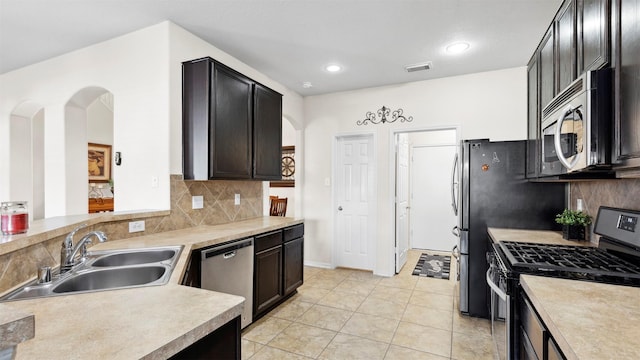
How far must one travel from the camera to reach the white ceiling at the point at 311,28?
2.33 m

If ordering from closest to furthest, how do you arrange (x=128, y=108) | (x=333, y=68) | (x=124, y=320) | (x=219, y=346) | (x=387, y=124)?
(x=124, y=320)
(x=219, y=346)
(x=128, y=108)
(x=333, y=68)
(x=387, y=124)

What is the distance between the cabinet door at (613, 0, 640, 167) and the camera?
3.47 ft

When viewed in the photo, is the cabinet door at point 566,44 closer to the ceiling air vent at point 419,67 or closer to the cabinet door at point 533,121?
the cabinet door at point 533,121

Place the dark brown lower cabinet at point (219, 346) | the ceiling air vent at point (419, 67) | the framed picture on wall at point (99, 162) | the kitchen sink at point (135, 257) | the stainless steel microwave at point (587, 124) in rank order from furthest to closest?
1. the framed picture on wall at point (99, 162)
2. the ceiling air vent at point (419, 67)
3. the kitchen sink at point (135, 257)
4. the stainless steel microwave at point (587, 124)
5. the dark brown lower cabinet at point (219, 346)

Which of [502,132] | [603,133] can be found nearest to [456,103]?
[502,132]

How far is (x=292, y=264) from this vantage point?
3.29 m

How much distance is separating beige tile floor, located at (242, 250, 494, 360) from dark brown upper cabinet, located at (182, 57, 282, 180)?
139 cm

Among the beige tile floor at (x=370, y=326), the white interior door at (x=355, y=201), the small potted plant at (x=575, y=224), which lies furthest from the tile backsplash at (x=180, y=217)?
the small potted plant at (x=575, y=224)

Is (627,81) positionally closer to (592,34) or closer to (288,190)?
(592,34)

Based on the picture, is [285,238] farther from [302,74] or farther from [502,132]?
[502,132]

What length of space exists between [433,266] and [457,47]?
3053 mm

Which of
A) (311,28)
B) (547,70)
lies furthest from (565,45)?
(311,28)

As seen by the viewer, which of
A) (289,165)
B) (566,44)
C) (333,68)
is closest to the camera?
(566,44)

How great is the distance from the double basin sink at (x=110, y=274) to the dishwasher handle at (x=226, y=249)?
25 cm
